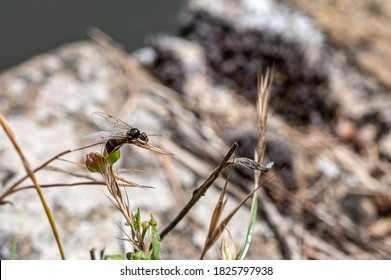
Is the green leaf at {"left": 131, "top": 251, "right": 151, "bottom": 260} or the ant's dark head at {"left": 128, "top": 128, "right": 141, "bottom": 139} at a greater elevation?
the ant's dark head at {"left": 128, "top": 128, "right": 141, "bottom": 139}

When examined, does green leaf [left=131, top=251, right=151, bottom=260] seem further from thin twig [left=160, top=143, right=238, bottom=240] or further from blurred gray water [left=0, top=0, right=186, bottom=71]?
blurred gray water [left=0, top=0, right=186, bottom=71]

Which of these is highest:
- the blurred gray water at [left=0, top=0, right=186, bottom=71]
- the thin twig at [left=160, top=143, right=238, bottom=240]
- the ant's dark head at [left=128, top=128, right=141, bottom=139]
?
the blurred gray water at [left=0, top=0, right=186, bottom=71]

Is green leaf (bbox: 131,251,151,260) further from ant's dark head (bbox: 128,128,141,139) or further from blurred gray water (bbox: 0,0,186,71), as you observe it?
blurred gray water (bbox: 0,0,186,71)

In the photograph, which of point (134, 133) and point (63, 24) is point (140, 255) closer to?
point (134, 133)

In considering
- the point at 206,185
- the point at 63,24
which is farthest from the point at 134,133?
the point at 63,24

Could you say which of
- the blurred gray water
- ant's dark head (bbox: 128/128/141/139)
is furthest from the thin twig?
the blurred gray water

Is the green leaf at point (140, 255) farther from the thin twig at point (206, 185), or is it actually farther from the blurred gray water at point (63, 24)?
the blurred gray water at point (63, 24)

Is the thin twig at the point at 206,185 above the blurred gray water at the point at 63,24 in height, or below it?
below

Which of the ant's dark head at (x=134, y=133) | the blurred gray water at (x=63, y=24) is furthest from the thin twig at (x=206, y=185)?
the blurred gray water at (x=63, y=24)

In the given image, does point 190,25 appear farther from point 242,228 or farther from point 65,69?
point 242,228

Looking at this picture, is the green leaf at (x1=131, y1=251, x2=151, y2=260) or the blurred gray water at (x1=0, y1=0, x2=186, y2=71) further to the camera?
the blurred gray water at (x1=0, y1=0, x2=186, y2=71)
